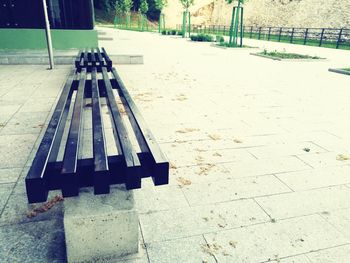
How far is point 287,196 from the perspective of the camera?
2977 millimetres

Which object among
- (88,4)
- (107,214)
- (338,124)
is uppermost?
(88,4)

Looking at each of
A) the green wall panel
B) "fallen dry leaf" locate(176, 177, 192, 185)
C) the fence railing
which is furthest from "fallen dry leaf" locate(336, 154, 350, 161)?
the fence railing

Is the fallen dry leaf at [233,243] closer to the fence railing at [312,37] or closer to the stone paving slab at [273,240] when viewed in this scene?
the stone paving slab at [273,240]

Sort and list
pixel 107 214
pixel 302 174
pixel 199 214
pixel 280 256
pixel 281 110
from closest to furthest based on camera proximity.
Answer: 1. pixel 107 214
2. pixel 280 256
3. pixel 199 214
4. pixel 302 174
5. pixel 281 110

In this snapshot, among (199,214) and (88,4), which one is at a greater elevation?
(88,4)

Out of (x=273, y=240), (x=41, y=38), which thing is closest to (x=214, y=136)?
(x=273, y=240)

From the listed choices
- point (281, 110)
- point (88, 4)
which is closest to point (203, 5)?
point (88, 4)

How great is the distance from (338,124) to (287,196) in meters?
2.88

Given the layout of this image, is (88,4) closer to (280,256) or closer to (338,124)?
(338,124)

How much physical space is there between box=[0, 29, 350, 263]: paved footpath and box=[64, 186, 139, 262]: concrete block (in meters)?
0.14

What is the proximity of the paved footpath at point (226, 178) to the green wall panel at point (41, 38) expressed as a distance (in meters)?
4.52

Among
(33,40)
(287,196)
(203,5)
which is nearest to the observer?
(287,196)

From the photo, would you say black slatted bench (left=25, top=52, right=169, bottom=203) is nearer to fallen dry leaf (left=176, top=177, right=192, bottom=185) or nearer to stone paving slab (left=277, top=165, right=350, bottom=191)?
fallen dry leaf (left=176, top=177, right=192, bottom=185)

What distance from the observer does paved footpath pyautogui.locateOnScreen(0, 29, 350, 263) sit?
7.46 feet
